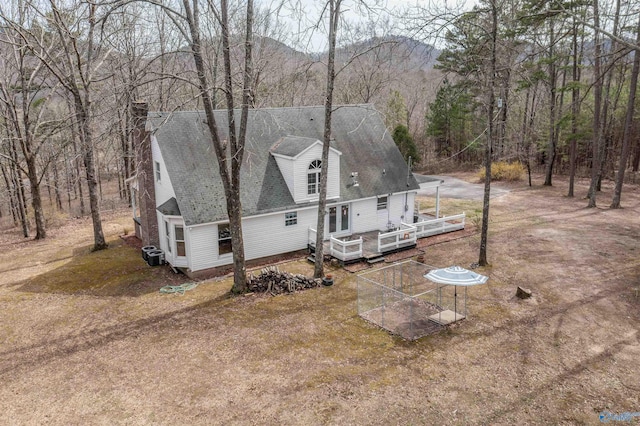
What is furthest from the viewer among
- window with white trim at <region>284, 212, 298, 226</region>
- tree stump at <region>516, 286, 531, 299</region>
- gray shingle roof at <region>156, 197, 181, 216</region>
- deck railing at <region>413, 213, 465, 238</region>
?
deck railing at <region>413, 213, 465, 238</region>

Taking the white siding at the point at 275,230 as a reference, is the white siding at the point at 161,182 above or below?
above

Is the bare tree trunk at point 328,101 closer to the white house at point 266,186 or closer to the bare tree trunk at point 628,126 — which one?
the white house at point 266,186

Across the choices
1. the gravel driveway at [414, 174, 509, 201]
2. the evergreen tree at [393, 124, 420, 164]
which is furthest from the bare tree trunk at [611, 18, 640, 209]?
the evergreen tree at [393, 124, 420, 164]

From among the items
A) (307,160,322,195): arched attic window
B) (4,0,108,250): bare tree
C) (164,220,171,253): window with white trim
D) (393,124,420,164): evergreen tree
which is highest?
(4,0,108,250): bare tree

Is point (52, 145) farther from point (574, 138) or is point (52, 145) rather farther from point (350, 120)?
point (574, 138)

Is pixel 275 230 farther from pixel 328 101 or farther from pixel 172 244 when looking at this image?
pixel 328 101

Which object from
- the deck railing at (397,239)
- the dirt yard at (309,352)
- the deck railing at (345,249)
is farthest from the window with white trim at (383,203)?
the dirt yard at (309,352)

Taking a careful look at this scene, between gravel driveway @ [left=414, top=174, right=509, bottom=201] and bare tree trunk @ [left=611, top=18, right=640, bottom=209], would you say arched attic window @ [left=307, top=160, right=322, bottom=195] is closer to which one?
gravel driveway @ [left=414, top=174, right=509, bottom=201]
